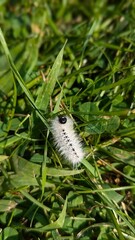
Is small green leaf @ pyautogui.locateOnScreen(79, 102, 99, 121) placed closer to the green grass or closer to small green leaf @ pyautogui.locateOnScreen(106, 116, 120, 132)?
the green grass

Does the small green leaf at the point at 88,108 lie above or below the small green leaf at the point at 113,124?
above

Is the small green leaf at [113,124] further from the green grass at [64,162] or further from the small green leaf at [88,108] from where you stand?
the small green leaf at [88,108]

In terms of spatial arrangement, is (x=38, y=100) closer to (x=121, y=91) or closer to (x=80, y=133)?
(x=80, y=133)

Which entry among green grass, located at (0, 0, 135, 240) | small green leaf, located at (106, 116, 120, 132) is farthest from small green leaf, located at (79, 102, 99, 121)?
small green leaf, located at (106, 116, 120, 132)

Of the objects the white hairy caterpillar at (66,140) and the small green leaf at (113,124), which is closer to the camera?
Result: the white hairy caterpillar at (66,140)

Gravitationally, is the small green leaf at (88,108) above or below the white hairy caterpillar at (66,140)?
above

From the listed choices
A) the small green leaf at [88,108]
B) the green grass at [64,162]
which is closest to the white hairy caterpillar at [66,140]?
the green grass at [64,162]

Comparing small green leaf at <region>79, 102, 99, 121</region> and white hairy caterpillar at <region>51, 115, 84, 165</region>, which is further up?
small green leaf at <region>79, 102, 99, 121</region>

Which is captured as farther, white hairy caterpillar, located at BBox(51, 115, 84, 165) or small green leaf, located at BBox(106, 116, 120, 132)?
small green leaf, located at BBox(106, 116, 120, 132)

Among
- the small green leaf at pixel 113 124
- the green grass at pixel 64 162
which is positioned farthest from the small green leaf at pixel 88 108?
the small green leaf at pixel 113 124
